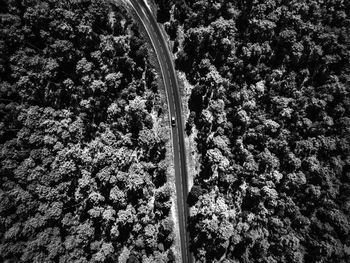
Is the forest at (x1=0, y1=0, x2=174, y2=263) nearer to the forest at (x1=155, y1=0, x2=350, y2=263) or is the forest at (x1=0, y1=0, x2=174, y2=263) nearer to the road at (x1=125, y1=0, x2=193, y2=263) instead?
the road at (x1=125, y1=0, x2=193, y2=263)

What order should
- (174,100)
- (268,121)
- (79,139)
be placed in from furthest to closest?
1. (174,100)
2. (268,121)
3. (79,139)

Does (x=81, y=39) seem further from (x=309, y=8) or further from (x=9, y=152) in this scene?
(x=309, y=8)

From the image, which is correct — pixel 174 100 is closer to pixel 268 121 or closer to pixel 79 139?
pixel 268 121

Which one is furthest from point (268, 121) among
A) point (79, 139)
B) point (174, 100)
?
point (79, 139)

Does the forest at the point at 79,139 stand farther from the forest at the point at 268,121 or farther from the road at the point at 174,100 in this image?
the forest at the point at 268,121

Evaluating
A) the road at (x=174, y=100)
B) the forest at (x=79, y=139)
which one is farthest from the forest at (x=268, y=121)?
the forest at (x=79, y=139)

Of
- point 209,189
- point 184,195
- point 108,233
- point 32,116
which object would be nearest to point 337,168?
point 209,189

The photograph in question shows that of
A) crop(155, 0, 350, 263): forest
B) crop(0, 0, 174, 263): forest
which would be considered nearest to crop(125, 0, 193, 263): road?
crop(155, 0, 350, 263): forest
